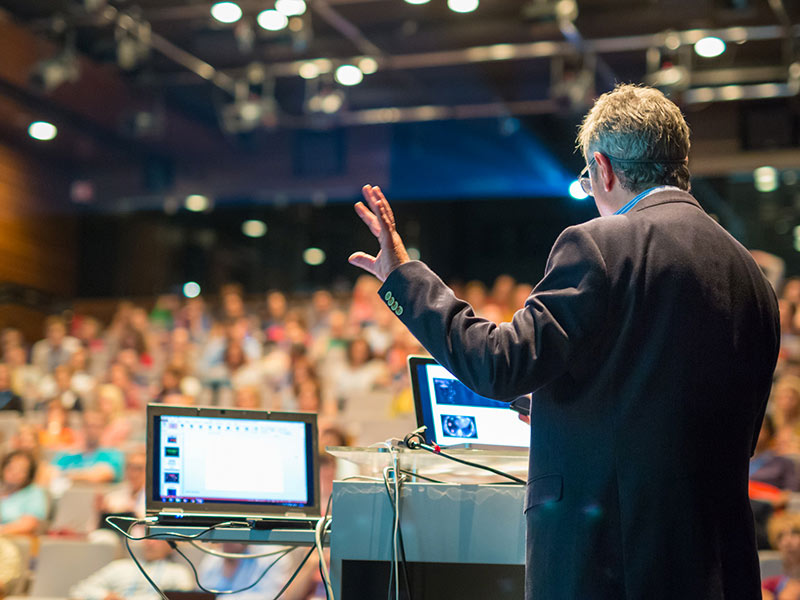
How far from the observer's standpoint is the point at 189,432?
205 centimetres

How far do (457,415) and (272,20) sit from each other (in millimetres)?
5799

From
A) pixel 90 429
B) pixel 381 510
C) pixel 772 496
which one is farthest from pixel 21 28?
pixel 381 510

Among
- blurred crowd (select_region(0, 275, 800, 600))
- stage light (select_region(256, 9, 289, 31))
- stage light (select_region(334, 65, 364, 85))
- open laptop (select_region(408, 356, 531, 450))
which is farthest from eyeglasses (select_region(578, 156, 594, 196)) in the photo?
stage light (select_region(334, 65, 364, 85))

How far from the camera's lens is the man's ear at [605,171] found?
1.38m

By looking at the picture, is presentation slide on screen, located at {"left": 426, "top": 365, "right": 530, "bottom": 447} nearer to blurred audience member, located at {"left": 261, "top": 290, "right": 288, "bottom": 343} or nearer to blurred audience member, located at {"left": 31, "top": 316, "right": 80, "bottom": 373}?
blurred audience member, located at {"left": 261, "top": 290, "right": 288, "bottom": 343}

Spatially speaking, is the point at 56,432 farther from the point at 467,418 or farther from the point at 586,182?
the point at 586,182

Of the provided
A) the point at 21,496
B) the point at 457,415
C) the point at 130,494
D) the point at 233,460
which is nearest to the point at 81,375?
the point at 21,496

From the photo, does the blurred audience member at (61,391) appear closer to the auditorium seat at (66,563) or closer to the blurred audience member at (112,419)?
the blurred audience member at (112,419)

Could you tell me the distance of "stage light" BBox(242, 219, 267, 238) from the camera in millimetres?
10742

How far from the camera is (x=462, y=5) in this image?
754 centimetres

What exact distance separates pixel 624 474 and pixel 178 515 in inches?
40.8

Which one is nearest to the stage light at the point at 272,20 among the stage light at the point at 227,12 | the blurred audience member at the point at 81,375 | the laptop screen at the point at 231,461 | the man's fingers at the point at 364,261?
the stage light at the point at 227,12

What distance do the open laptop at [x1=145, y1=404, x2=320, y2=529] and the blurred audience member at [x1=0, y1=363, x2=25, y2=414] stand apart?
16.1ft

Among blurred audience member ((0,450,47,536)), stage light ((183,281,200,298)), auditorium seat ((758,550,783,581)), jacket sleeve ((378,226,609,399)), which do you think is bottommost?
auditorium seat ((758,550,783,581))
